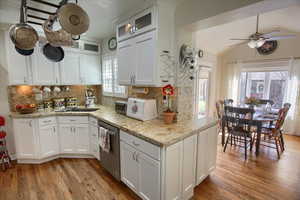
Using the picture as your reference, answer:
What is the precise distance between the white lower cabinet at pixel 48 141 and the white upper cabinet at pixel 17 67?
0.96m

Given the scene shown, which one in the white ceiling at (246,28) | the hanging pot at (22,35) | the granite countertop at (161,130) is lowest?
Result: the granite countertop at (161,130)

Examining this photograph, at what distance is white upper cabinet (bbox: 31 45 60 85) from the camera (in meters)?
2.89

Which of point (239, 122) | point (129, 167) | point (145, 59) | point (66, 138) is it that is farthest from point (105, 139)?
point (239, 122)

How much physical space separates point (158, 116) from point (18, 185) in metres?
2.38

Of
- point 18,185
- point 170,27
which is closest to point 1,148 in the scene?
point 18,185

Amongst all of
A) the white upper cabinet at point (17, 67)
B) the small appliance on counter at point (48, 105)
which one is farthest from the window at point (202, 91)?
the white upper cabinet at point (17, 67)

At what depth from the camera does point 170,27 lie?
2.14m

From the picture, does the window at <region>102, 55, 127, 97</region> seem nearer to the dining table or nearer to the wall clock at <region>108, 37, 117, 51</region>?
the wall clock at <region>108, 37, 117, 51</region>

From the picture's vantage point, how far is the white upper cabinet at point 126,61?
2.35m

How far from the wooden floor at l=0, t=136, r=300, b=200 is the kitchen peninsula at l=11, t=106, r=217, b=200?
0.20 metres

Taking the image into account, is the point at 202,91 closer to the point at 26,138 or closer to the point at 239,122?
the point at 239,122

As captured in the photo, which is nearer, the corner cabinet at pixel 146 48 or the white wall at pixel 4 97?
the corner cabinet at pixel 146 48

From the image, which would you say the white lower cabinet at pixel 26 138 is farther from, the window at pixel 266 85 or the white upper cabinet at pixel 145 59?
the window at pixel 266 85

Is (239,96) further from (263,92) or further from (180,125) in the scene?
(180,125)
